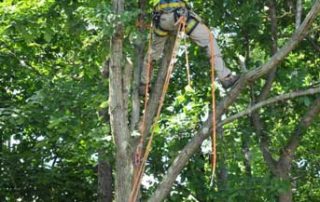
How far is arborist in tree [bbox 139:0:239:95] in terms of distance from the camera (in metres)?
6.01

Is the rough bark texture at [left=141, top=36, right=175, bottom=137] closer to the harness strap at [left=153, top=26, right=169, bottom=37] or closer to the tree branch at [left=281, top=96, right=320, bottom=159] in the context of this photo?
the harness strap at [left=153, top=26, right=169, bottom=37]

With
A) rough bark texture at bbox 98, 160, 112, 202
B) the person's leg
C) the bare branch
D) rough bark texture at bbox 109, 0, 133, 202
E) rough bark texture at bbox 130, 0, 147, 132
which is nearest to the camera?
rough bark texture at bbox 109, 0, 133, 202

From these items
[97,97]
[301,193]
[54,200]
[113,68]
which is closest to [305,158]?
[301,193]

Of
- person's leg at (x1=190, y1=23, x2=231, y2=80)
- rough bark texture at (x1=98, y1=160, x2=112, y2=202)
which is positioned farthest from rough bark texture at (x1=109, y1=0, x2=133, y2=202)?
rough bark texture at (x1=98, y1=160, x2=112, y2=202)

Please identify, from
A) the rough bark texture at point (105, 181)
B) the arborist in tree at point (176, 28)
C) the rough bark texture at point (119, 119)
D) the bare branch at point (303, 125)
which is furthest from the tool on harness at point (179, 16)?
the rough bark texture at point (105, 181)

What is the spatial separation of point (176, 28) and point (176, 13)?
0.56 ft

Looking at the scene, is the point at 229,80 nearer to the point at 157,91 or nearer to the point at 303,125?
the point at 157,91

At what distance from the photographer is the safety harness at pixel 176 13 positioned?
601 cm

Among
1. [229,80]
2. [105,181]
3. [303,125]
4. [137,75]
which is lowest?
[229,80]

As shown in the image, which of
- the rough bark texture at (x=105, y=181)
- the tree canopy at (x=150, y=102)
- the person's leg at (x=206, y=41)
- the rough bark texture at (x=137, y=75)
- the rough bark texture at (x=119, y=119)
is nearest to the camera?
the rough bark texture at (x=119, y=119)

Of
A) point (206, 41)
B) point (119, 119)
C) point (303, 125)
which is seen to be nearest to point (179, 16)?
point (206, 41)

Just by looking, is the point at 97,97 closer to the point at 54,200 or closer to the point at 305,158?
the point at 54,200

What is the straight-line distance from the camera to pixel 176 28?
6098mm

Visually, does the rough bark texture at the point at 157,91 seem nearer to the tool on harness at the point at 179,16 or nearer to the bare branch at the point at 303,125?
the tool on harness at the point at 179,16
